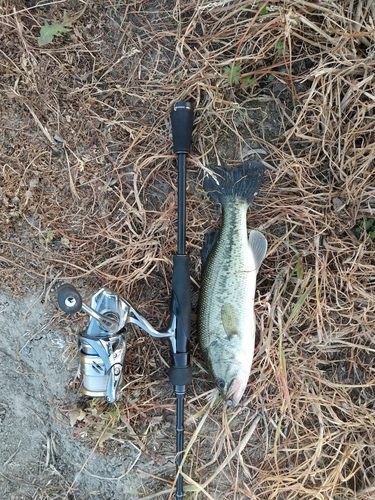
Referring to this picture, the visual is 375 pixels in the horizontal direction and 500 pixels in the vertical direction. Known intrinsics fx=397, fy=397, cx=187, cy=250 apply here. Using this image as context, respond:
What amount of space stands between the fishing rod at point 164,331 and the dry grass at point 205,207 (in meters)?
0.17

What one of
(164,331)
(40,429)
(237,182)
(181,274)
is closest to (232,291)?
(181,274)

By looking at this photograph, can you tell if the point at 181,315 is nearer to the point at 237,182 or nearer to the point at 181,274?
the point at 181,274

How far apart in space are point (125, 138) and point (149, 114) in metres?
0.18

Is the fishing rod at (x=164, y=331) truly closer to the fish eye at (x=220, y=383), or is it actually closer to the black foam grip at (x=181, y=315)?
the black foam grip at (x=181, y=315)

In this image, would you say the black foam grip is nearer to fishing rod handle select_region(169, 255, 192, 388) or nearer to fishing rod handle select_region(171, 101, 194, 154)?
fishing rod handle select_region(169, 255, 192, 388)

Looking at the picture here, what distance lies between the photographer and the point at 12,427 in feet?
7.53

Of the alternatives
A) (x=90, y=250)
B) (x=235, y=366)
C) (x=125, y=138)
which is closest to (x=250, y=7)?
(x=125, y=138)

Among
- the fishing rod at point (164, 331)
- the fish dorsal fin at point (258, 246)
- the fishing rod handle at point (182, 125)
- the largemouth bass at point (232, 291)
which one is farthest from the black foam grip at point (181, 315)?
the fishing rod handle at point (182, 125)

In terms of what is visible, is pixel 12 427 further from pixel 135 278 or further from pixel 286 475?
pixel 286 475

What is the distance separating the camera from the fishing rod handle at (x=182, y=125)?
6.23 feet

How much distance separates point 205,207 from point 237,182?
22 centimetres

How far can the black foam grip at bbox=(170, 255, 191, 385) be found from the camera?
1.90 m

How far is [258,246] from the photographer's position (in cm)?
202

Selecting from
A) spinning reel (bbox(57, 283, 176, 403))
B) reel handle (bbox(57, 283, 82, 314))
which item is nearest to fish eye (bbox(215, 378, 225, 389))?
spinning reel (bbox(57, 283, 176, 403))
